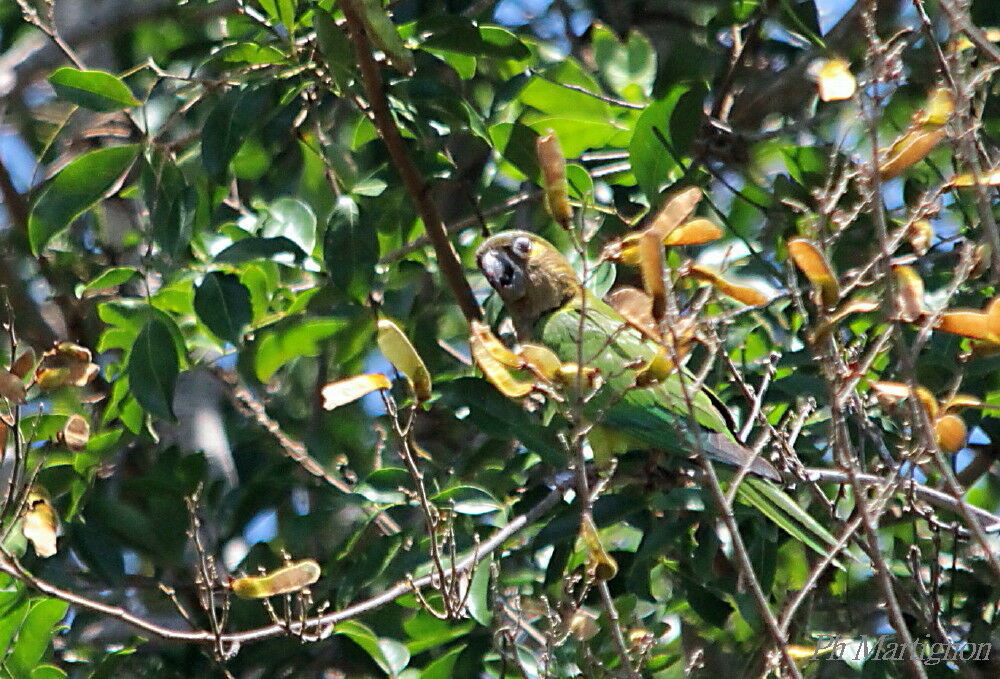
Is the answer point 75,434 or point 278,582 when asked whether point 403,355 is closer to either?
point 278,582

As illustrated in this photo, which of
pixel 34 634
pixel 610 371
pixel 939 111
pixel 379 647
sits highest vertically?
pixel 939 111

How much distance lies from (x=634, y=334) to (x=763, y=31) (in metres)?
1.30

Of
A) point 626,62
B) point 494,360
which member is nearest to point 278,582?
point 494,360

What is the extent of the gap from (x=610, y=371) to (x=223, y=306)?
1243mm

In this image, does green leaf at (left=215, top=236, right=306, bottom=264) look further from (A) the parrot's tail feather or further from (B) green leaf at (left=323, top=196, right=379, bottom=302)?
(A) the parrot's tail feather

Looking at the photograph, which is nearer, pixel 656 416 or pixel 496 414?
pixel 496 414

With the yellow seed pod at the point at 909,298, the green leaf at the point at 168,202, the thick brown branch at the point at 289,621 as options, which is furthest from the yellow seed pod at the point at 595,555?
the green leaf at the point at 168,202

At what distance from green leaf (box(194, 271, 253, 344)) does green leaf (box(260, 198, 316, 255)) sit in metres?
0.33

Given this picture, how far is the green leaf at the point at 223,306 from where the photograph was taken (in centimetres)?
317

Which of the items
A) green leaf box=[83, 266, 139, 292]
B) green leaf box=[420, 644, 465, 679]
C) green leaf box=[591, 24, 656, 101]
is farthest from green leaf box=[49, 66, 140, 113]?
green leaf box=[420, 644, 465, 679]

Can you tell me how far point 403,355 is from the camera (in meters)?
2.37

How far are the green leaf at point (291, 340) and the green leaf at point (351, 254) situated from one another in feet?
0.89

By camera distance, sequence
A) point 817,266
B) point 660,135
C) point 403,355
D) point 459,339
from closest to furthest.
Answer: point 817,266
point 403,355
point 660,135
point 459,339

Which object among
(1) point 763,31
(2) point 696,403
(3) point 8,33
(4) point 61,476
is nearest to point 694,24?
(1) point 763,31
